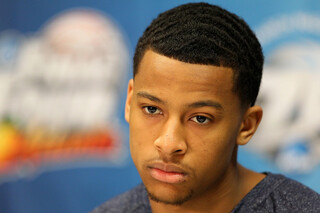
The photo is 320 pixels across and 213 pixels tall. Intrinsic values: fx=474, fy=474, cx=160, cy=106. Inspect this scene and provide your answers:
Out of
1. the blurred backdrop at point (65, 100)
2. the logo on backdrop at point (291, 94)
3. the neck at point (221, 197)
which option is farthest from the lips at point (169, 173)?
the blurred backdrop at point (65, 100)

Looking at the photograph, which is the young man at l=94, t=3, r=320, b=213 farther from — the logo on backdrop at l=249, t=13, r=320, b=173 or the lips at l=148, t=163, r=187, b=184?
the logo on backdrop at l=249, t=13, r=320, b=173

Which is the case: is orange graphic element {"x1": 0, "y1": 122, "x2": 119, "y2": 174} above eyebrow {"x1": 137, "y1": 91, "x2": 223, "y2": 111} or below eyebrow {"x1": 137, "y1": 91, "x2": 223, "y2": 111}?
above

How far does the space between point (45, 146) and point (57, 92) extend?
331mm

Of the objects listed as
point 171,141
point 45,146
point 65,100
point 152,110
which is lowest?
point 171,141

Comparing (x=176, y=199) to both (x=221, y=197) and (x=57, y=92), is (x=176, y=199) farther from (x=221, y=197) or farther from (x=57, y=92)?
(x=57, y=92)

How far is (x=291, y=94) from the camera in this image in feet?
8.30

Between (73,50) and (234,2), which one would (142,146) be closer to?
(234,2)

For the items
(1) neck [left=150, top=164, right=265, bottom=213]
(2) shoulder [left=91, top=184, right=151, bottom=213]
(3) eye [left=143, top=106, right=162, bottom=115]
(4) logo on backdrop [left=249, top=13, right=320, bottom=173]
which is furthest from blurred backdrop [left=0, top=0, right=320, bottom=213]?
(3) eye [left=143, top=106, right=162, bottom=115]

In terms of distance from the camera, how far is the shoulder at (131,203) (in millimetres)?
1443

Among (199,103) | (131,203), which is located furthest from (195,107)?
(131,203)

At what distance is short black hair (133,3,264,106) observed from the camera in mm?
1108

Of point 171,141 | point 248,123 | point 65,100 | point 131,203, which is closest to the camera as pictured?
point 171,141

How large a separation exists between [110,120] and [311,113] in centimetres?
111

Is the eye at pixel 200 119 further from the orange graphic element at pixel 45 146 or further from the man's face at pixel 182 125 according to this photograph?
the orange graphic element at pixel 45 146
